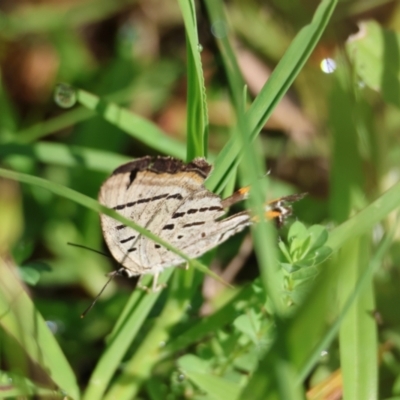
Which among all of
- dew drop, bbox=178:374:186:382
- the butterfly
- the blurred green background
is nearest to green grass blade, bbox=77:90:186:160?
the blurred green background

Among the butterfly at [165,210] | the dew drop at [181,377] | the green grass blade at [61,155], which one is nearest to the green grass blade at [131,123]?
the green grass blade at [61,155]

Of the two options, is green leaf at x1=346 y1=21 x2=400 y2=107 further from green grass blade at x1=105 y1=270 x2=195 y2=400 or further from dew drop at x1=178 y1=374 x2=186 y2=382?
dew drop at x1=178 y1=374 x2=186 y2=382

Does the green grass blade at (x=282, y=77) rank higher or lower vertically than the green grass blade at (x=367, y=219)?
higher

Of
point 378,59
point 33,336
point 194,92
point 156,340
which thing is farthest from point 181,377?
point 378,59

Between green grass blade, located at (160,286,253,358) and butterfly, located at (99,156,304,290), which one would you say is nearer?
butterfly, located at (99,156,304,290)

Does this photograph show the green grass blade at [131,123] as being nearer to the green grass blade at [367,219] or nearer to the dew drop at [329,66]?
→ the dew drop at [329,66]
